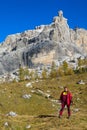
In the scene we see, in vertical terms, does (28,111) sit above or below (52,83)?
below

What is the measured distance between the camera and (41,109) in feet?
180

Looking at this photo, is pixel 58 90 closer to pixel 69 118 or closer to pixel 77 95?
pixel 77 95

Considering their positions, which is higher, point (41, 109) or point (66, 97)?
point (66, 97)

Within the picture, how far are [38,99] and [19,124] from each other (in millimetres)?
25826

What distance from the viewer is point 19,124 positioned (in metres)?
34.0

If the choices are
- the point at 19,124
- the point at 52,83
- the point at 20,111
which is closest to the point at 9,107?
the point at 20,111

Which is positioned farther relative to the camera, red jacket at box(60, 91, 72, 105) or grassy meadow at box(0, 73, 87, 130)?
red jacket at box(60, 91, 72, 105)

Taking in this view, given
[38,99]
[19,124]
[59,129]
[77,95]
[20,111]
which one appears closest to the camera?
[59,129]

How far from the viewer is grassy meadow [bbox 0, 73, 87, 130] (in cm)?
3294

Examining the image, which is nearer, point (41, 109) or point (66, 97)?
point (66, 97)

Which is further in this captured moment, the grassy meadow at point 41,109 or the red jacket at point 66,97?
the red jacket at point 66,97

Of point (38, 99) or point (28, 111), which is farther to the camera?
point (38, 99)

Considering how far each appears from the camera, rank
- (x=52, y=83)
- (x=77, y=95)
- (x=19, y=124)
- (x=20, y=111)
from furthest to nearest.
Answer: (x=52, y=83) → (x=77, y=95) → (x=20, y=111) → (x=19, y=124)

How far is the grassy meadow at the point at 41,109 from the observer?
1297 inches
